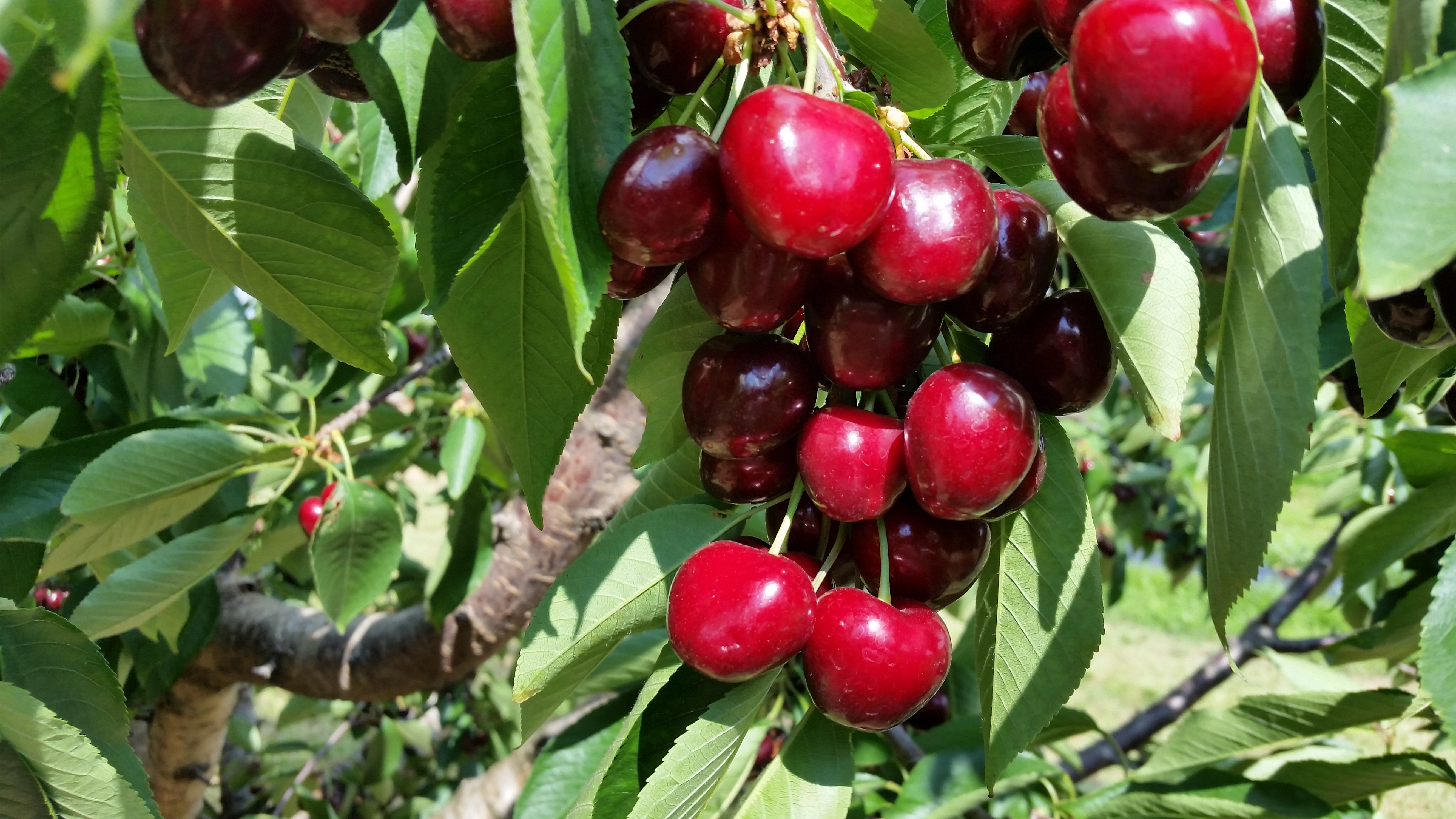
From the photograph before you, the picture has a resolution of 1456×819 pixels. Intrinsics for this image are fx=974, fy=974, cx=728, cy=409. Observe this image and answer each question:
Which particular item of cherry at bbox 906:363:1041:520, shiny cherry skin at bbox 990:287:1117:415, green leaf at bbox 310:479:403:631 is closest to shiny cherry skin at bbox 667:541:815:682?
cherry at bbox 906:363:1041:520

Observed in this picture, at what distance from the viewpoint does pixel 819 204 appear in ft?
1.72

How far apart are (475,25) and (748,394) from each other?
29cm

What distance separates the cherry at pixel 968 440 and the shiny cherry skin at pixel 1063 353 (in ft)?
0.13

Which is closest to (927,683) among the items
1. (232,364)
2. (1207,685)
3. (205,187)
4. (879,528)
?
(879,528)

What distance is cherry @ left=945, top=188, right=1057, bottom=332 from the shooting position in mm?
639

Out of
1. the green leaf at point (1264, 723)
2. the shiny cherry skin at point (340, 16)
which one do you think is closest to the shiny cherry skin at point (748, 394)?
the shiny cherry skin at point (340, 16)

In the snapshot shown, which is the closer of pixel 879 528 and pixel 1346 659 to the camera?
pixel 879 528

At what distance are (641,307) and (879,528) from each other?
1009 mm

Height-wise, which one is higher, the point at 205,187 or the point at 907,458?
the point at 205,187

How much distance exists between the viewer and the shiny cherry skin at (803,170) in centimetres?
52

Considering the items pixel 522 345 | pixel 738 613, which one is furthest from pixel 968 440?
pixel 522 345

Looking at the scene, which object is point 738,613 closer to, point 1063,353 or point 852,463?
point 852,463

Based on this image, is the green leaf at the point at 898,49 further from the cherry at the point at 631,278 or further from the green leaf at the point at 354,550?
the green leaf at the point at 354,550

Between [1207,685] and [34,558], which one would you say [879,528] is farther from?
[1207,685]
